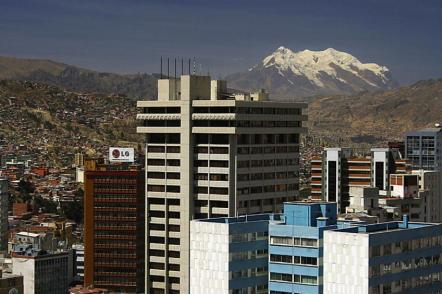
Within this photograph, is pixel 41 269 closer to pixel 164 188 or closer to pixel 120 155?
pixel 120 155

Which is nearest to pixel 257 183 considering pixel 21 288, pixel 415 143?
pixel 21 288

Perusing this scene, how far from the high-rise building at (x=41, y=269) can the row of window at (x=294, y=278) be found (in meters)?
86.2

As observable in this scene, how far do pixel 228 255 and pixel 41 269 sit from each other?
87298 mm

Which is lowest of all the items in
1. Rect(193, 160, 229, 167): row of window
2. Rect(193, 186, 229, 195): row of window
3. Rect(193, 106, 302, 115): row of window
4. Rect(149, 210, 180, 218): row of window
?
Rect(149, 210, 180, 218): row of window

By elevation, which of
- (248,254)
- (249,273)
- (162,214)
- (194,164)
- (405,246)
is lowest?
(249,273)

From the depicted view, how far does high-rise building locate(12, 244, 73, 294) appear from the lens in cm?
15138

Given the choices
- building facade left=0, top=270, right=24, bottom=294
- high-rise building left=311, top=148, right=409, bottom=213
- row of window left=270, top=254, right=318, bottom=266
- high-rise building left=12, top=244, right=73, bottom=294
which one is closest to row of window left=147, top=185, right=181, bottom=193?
row of window left=270, top=254, right=318, bottom=266

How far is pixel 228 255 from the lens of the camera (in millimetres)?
70750

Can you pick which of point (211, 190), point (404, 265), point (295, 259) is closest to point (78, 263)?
point (211, 190)

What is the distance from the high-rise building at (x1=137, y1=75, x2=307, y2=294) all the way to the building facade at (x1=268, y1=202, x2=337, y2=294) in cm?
2870

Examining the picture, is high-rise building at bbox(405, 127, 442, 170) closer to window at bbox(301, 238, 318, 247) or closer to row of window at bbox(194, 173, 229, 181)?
row of window at bbox(194, 173, 229, 181)

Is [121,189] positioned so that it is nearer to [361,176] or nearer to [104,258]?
[104,258]

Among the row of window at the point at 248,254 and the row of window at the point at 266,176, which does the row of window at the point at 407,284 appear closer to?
the row of window at the point at 248,254

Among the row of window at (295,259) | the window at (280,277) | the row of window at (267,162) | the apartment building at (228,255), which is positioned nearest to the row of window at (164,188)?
the row of window at (267,162)
